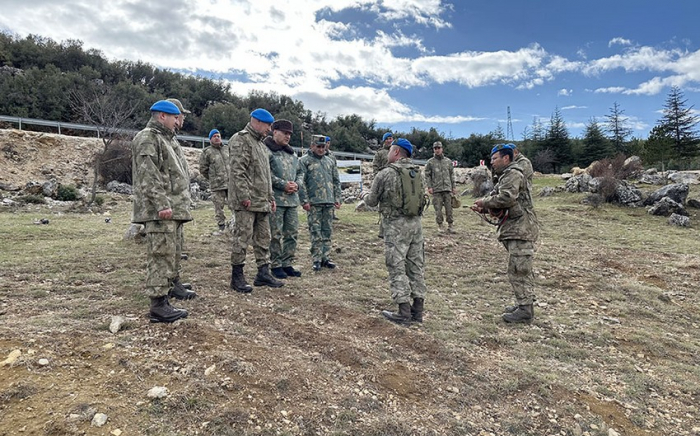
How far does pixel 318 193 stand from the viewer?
20.1 feet

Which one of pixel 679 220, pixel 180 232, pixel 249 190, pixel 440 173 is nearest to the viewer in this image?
pixel 180 232

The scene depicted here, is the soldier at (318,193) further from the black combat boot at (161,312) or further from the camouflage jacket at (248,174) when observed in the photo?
the black combat boot at (161,312)

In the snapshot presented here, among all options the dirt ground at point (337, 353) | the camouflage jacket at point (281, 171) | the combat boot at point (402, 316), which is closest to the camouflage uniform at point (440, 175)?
the dirt ground at point (337, 353)

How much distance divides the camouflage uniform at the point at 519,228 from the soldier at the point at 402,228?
903 mm

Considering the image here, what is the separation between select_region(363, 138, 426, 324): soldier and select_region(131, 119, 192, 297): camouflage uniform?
199 centimetres

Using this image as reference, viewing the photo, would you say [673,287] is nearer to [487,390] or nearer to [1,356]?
[487,390]

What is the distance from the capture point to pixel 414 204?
14.3ft

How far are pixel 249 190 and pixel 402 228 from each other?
1.79 m

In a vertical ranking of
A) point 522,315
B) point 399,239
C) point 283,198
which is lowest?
point 522,315

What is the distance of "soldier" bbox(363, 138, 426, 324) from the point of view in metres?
4.37

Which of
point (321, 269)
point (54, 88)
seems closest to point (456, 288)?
point (321, 269)

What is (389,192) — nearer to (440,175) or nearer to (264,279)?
(264,279)

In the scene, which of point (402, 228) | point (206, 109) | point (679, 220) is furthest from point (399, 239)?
point (206, 109)

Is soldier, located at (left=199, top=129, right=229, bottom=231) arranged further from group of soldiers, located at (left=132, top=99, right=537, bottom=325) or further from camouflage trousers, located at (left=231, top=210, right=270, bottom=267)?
camouflage trousers, located at (left=231, top=210, right=270, bottom=267)
